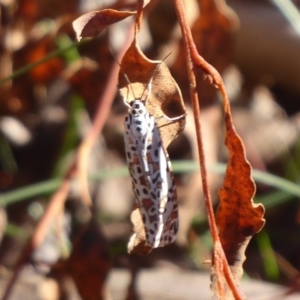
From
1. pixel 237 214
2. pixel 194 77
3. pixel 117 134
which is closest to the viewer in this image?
pixel 194 77

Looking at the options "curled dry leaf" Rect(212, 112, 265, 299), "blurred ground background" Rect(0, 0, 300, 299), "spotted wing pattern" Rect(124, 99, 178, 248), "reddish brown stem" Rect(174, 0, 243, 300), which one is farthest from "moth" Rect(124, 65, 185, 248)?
"blurred ground background" Rect(0, 0, 300, 299)

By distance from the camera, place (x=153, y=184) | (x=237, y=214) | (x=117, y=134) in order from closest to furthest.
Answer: (x=237, y=214) → (x=153, y=184) → (x=117, y=134)

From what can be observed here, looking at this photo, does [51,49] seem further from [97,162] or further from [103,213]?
[103,213]

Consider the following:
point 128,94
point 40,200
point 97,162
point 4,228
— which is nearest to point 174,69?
point 97,162

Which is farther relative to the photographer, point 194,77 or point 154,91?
point 154,91

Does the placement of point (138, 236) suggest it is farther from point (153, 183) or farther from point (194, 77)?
point (194, 77)

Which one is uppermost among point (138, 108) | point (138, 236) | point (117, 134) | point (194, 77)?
point (194, 77)

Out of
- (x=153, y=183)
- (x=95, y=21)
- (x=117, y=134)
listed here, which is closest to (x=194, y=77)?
(x=95, y=21)
